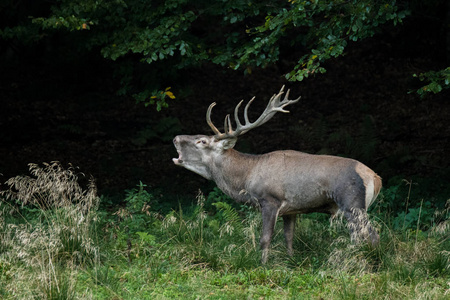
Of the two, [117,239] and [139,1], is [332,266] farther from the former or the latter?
[139,1]

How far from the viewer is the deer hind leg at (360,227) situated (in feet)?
25.2

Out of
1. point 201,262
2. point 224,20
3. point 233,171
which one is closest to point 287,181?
point 233,171

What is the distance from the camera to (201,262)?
7906 mm

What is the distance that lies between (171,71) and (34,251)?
635 centimetres

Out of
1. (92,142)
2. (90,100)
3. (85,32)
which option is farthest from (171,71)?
(90,100)

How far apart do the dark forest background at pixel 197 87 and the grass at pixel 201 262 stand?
2.21m

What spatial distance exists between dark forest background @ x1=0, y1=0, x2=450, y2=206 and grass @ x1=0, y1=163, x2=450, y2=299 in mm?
2206

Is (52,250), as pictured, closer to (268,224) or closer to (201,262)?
(201,262)

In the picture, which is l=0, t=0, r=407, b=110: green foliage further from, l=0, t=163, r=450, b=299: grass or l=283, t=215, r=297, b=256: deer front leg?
l=0, t=163, r=450, b=299: grass

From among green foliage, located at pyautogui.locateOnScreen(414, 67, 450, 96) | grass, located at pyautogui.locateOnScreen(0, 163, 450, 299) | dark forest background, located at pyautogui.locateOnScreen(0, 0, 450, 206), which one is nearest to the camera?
grass, located at pyautogui.locateOnScreen(0, 163, 450, 299)

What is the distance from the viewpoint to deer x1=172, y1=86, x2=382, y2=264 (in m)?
7.91

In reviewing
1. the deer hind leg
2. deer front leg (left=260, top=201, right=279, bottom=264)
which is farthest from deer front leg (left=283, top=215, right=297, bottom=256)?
the deer hind leg

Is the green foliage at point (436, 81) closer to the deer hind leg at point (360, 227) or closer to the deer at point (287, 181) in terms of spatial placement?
the deer at point (287, 181)

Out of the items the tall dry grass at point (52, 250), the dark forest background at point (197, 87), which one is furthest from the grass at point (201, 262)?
the dark forest background at point (197, 87)
